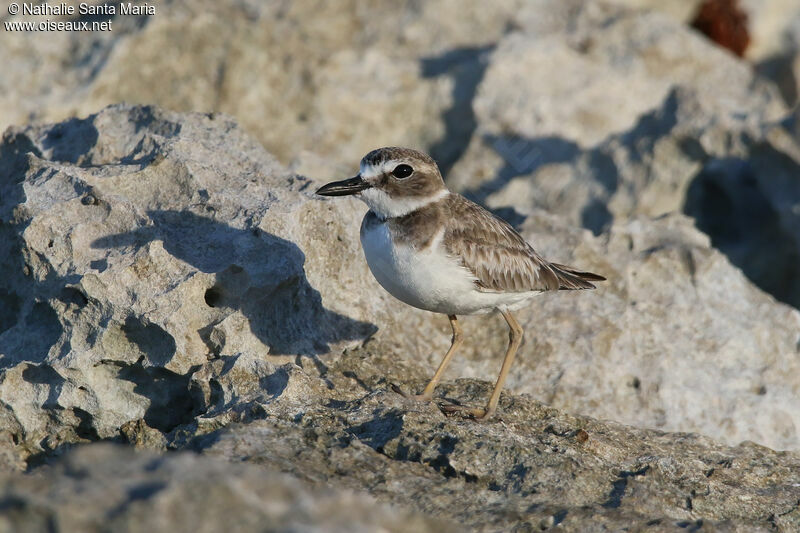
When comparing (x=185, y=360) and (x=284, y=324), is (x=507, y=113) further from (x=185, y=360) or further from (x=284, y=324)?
(x=185, y=360)

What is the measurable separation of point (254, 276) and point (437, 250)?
1.58 m

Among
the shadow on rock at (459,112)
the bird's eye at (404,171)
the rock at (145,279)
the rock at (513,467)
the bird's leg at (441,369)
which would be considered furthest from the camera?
the shadow on rock at (459,112)

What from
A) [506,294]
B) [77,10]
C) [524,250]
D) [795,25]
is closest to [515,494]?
[506,294]

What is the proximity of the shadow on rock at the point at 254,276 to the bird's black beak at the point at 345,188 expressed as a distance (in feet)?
2.12

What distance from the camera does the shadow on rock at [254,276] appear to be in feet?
24.1

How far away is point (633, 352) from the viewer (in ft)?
27.5

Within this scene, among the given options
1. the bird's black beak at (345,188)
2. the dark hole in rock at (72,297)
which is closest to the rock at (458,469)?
the dark hole in rock at (72,297)

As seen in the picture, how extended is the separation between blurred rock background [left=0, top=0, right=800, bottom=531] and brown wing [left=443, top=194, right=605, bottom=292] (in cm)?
92

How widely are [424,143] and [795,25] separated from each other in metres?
7.63

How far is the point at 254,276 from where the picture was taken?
736cm

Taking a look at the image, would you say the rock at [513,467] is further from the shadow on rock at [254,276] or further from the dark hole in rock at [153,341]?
the dark hole in rock at [153,341]

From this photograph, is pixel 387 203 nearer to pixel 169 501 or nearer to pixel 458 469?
pixel 458 469

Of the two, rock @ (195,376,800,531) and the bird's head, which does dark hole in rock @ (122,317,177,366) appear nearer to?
rock @ (195,376,800,531)

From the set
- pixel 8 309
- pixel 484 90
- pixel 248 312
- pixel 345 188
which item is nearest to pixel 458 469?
pixel 248 312
